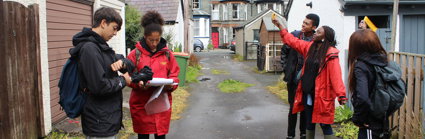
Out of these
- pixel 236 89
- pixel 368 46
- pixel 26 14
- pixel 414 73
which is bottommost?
pixel 236 89

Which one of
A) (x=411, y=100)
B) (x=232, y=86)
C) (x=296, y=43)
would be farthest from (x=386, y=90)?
(x=232, y=86)

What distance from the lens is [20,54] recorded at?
16.5 ft

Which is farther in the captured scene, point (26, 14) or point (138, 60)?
point (26, 14)

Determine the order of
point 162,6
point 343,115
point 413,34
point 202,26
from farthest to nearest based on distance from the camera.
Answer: point 202,26, point 162,6, point 413,34, point 343,115

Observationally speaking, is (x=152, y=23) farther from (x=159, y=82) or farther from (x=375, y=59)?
(x=375, y=59)

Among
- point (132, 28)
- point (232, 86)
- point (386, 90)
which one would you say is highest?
point (132, 28)

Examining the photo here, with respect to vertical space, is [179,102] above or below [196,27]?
below

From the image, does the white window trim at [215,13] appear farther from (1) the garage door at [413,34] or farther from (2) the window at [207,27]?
(1) the garage door at [413,34]

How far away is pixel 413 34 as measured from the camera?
8.41 m

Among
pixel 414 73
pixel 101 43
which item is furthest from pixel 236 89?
pixel 101 43

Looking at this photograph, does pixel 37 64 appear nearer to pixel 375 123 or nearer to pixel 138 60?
pixel 138 60

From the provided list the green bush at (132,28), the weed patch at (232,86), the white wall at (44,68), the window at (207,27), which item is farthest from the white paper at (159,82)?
the window at (207,27)

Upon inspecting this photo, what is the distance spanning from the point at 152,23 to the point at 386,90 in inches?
93.2

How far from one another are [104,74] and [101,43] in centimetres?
25
